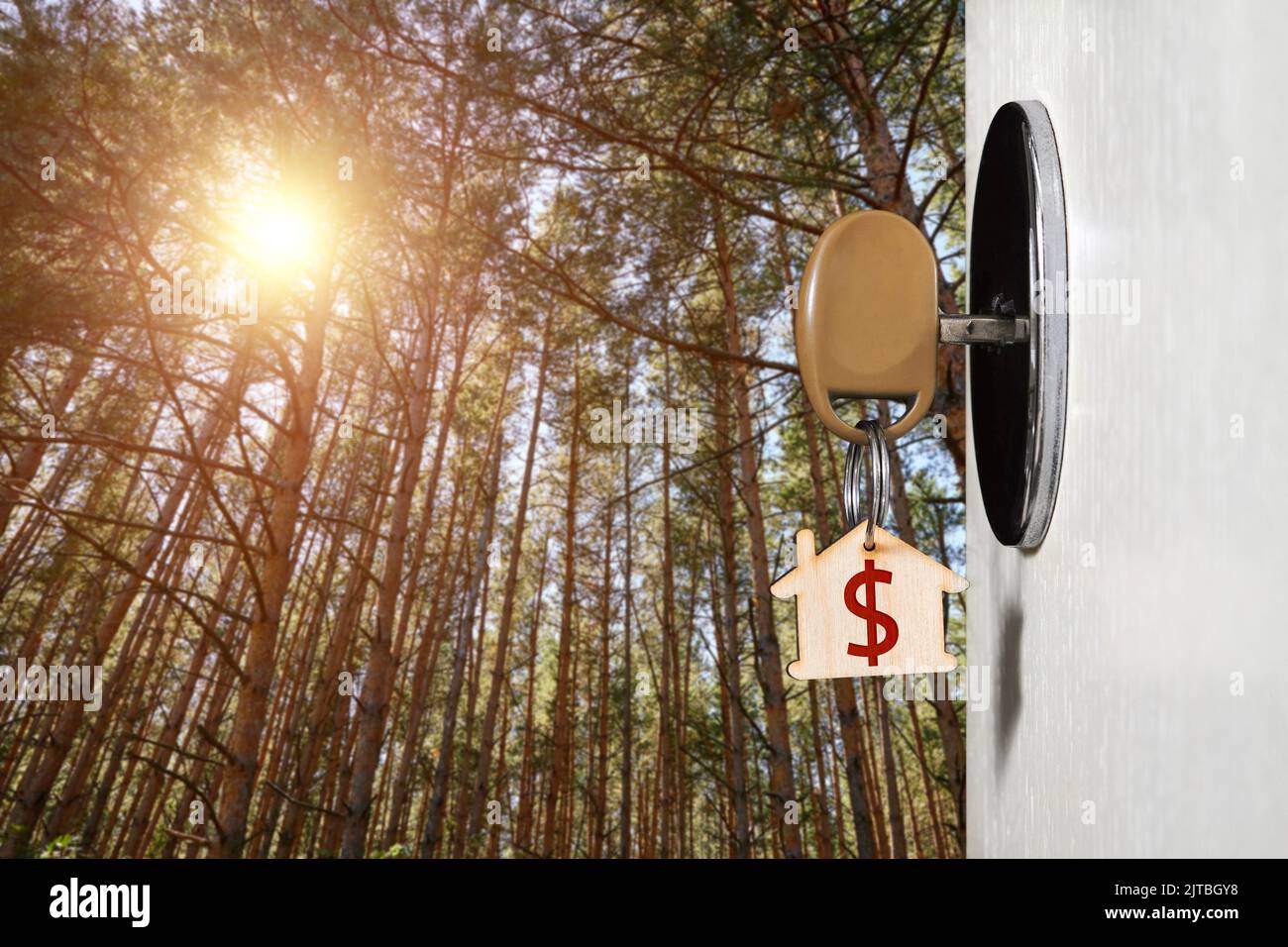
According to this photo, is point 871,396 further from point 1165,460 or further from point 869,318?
point 1165,460

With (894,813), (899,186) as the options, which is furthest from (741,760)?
(899,186)

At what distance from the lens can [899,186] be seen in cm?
217

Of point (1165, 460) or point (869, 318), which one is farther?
point (869, 318)

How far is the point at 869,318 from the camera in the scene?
1.20 feet

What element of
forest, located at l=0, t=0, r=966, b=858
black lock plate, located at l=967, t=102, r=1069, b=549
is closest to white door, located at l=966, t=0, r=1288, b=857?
black lock plate, located at l=967, t=102, r=1069, b=549

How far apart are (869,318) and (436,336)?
17.2 feet

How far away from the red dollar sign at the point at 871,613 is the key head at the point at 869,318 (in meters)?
0.06

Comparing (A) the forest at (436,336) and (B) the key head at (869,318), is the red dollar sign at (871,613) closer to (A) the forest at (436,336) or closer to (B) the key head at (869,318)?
(B) the key head at (869,318)

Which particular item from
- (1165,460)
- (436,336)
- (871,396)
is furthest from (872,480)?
(436,336)

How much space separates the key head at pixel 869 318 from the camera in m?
0.36

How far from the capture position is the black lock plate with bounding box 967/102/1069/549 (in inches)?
14.1

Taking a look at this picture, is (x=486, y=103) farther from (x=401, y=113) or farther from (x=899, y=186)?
(x=899, y=186)

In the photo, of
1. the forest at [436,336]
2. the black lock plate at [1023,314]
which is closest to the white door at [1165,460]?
the black lock plate at [1023,314]

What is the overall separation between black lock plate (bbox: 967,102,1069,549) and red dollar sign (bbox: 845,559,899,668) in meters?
0.07
